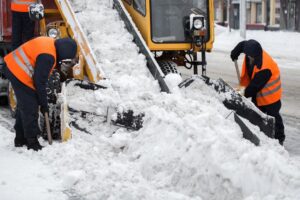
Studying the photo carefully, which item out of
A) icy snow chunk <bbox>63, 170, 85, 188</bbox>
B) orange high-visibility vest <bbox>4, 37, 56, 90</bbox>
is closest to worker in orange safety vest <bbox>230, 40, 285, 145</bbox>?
orange high-visibility vest <bbox>4, 37, 56, 90</bbox>

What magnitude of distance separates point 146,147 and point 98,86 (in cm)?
142

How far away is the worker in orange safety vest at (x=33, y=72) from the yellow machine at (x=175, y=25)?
1964 millimetres

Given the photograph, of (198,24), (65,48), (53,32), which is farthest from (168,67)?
(65,48)

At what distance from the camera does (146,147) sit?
19.8 ft

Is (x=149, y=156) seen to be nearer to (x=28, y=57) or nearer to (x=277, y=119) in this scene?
(x=28, y=57)

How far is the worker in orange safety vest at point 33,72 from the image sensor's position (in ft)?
21.2

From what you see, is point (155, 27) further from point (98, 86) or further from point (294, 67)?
point (294, 67)

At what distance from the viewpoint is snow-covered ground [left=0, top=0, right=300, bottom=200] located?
5094 mm

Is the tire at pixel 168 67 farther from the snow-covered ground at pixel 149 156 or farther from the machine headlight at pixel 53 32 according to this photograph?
the machine headlight at pixel 53 32

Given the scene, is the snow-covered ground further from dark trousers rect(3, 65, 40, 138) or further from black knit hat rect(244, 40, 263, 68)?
black knit hat rect(244, 40, 263, 68)

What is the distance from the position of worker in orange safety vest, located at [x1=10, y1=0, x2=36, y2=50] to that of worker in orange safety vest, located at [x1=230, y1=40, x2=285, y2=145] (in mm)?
3313

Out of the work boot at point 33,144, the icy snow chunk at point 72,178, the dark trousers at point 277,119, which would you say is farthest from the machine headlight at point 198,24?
the icy snow chunk at point 72,178

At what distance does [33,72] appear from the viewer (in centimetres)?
660

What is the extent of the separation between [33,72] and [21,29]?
7.55 feet
